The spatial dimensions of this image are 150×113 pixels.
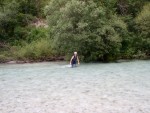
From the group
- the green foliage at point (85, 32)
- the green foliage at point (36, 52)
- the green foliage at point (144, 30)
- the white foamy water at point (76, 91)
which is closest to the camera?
the white foamy water at point (76, 91)

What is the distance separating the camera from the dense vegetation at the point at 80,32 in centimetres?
4394

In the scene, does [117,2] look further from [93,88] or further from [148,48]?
[93,88]

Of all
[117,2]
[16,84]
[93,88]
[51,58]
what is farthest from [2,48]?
[93,88]

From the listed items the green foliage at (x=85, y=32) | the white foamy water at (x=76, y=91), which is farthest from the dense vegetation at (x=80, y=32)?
the white foamy water at (x=76, y=91)

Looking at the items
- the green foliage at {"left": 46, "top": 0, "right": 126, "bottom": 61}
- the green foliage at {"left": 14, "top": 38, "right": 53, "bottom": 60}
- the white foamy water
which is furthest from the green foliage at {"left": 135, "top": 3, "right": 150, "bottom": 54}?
the white foamy water

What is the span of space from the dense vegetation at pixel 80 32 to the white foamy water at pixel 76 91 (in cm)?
832

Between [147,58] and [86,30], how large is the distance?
37.5ft

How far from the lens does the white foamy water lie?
19.3 meters

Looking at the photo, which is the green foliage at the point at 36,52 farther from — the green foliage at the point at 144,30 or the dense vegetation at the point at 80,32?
the green foliage at the point at 144,30

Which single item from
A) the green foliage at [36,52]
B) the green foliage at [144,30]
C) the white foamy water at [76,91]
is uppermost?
the green foliage at [144,30]

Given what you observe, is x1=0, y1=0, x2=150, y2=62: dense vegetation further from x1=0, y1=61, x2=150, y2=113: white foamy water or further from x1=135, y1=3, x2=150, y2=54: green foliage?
x1=0, y1=61, x2=150, y2=113: white foamy water

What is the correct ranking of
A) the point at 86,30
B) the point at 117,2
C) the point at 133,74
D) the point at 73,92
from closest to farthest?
the point at 73,92, the point at 133,74, the point at 86,30, the point at 117,2

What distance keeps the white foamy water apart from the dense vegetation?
8320 millimetres

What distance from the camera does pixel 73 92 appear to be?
24.0 meters
